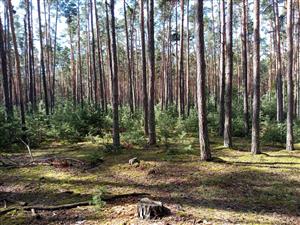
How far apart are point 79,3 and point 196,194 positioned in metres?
25.9

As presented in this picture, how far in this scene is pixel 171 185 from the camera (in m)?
7.48

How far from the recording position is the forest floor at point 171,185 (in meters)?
5.59

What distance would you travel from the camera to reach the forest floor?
18.4 ft

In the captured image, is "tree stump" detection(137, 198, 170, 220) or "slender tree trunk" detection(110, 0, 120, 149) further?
"slender tree trunk" detection(110, 0, 120, 149)

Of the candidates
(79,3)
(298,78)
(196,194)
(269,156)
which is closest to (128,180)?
(196,194)

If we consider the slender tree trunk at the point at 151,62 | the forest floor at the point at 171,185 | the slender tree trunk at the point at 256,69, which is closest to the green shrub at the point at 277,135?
the forest floor at the point at 171,185

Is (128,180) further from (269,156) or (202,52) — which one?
(269,156)

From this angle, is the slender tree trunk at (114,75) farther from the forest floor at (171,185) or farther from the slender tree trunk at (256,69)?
the slender tree trunk at (256,69)

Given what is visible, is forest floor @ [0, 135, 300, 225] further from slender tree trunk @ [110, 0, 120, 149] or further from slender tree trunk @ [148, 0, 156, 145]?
slender tree trunk @ [148, 0, 156, 145]

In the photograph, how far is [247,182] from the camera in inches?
299

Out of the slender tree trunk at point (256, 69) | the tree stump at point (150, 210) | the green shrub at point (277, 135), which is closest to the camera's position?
the tree stump at point (150, 210)

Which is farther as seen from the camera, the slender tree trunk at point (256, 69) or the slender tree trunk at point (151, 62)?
the slender tree trunk at point (151, 62)

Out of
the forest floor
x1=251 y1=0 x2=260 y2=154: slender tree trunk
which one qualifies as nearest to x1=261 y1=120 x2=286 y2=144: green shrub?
the forest floor

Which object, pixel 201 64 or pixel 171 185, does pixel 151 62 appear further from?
pixel 171 185
